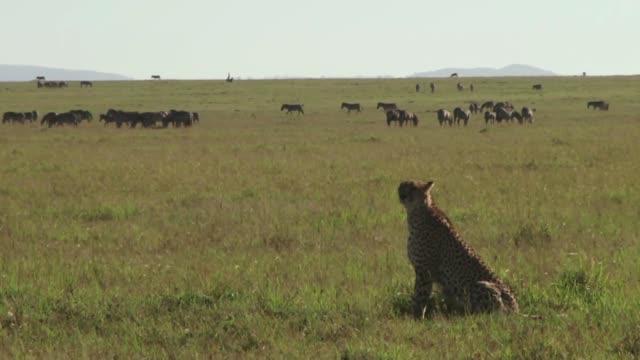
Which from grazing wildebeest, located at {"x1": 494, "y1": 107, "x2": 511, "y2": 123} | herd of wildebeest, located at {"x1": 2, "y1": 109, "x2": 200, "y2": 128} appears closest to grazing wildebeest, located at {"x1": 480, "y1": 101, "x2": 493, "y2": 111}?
grazing wildebeest, located at {"x1": 494, "y1": 107, "x2": 511, "y2": 123}

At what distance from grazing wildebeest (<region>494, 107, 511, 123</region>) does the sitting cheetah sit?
129ft

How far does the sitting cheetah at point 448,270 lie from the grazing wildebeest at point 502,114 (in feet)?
129

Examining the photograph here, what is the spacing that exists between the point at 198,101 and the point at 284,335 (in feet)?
227

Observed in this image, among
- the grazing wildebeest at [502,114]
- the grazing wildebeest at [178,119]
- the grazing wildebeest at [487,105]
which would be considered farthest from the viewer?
the grazing wildebeest at [487,105]

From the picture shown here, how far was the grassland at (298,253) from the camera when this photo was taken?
641cm

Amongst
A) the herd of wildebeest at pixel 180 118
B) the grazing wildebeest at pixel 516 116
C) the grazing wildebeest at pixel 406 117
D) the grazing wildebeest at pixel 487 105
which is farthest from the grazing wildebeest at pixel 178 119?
the grazing wildebeest at pixel 487 105

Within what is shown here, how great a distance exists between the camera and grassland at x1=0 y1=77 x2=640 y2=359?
21.0 ft

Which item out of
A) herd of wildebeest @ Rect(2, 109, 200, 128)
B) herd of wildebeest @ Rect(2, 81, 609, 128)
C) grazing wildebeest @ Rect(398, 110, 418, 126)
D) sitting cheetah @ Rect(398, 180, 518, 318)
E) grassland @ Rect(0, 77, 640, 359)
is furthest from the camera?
herd of wildebeest @ Rect(2, 109, 200, 128)

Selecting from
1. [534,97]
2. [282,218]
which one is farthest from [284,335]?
[534,97]

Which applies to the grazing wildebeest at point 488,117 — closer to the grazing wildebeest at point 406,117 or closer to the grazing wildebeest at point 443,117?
the grazing wildebeest at point 443,117

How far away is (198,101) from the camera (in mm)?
74438

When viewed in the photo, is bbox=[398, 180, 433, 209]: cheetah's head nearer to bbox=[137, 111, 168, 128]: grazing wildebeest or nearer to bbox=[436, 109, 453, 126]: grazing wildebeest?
bbox=[436, 109, 453, 126]: grazing wildebeest

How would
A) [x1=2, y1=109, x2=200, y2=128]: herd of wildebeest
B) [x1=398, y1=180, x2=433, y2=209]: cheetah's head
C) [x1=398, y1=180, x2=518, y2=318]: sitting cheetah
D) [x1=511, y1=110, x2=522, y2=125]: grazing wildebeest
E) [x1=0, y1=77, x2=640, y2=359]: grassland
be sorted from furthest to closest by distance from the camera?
[x1=2, y1=109, x2=200, y2=128]: herd of wildebeest, [x1=511, y1=110, x2=522, y2=125]: grazing wildebeest, [x1=398, y1=180, x2=433, y2=209]: cheetah's head, [x1=398, y1=180, x2=518, y2=318]: sitting cheetah, [x1=0, y1=77, x2=640, y2=359]: grassland

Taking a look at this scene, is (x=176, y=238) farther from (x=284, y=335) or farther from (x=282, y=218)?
(x=284, y=335)
